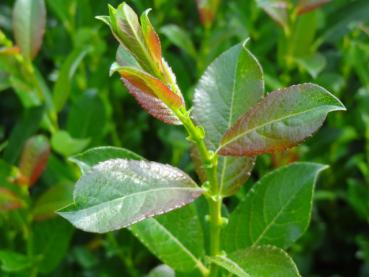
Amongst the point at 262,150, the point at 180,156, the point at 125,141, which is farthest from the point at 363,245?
the point at 262,150

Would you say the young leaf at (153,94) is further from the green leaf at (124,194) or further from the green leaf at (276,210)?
the green leaf at (276,210)

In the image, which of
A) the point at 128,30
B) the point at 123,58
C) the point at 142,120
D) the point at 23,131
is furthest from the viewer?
the point at 142,120

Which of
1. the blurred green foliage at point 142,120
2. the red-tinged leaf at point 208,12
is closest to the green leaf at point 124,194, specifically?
the blurred green foliage at point 142,120

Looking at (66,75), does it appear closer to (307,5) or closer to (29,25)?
(29,25)

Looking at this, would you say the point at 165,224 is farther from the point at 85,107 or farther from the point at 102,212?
the point at 85,107

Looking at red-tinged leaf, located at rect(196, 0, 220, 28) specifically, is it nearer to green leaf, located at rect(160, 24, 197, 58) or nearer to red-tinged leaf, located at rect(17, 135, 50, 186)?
green leaf, located at rect(160, 24, 197, 58)

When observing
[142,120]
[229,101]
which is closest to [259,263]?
[229,101]

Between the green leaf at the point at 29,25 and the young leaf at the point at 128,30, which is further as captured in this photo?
the green leaf at the point at 29,25
